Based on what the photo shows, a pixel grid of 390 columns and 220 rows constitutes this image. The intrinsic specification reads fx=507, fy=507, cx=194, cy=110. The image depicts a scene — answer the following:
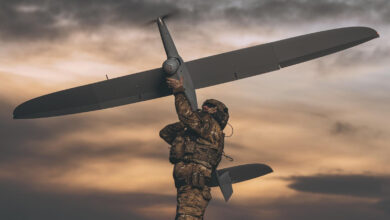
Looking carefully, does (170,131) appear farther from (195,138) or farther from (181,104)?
(181,104)

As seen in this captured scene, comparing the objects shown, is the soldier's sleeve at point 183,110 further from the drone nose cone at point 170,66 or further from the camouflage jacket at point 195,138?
the drone nose cone at point 170,66

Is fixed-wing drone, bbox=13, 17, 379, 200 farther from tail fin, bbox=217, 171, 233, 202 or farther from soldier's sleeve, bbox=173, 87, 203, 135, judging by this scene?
soldier's sleeve, bbox=173, 87, 203, 135

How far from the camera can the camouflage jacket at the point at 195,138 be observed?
39.0ft

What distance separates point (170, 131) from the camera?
39.7 feet

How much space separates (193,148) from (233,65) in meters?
6.81

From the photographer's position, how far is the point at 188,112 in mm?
11586

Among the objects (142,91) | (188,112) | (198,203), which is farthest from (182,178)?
(142,91)

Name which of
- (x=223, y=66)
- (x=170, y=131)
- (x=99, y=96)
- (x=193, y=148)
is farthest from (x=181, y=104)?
(x=99, y=96)

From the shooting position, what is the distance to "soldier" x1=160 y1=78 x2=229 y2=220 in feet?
38.0

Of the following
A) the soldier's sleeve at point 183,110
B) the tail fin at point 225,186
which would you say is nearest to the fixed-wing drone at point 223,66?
the tail fin at point 225,186

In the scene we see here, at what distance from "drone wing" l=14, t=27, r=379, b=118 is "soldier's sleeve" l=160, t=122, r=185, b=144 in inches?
225

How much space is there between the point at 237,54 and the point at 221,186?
5.98 m

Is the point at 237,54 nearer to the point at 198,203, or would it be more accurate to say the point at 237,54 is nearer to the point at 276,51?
the point at 276,51

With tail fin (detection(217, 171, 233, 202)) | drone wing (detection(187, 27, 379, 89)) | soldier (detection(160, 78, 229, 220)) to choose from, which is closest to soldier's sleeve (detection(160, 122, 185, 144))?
soldier (detection(160, 78, 229, 220))
